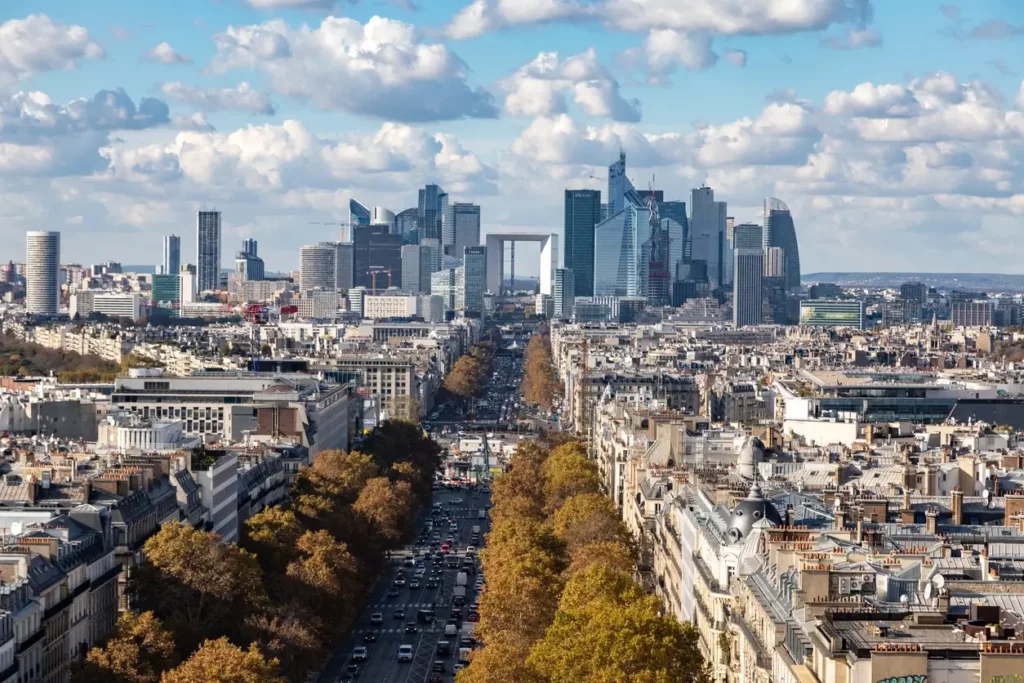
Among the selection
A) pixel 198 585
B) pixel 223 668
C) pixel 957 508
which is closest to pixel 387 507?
pixel 198 585

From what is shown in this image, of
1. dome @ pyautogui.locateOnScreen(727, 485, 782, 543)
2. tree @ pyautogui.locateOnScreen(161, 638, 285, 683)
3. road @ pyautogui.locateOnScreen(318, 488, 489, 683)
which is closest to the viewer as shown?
tree @ pyautogui.locateOnScreen(161, 638, 285, 683)

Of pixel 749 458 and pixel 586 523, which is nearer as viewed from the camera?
pixel 749 458

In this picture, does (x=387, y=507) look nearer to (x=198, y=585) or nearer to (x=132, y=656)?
(x=198, y=585)

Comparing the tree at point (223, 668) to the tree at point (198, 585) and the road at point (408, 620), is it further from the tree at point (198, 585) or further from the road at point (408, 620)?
the road at point (408, 620)

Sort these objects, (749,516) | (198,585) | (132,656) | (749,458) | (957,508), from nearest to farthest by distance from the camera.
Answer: (132,656), (749,516), (957,508), (198,585), (749,458)

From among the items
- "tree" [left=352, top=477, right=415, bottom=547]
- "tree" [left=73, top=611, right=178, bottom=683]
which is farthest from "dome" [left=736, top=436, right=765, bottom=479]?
"tree" [left=73, top=611, right=178, bottom=683]

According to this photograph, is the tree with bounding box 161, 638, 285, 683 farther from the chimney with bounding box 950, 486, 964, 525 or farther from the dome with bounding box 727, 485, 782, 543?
the chimney with bounding box 950, 486, 964, 525

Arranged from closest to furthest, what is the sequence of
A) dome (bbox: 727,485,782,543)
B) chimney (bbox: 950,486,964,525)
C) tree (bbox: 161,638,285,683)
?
tree (bbox: 161,638,285,683) < dome (bbox: 727,485,782,543) < chimney (bbox: 950,486,964,525)
